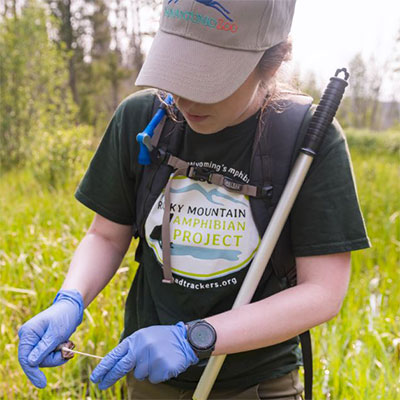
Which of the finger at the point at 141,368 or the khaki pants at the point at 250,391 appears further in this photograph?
the khaki pants at the point at 250,391

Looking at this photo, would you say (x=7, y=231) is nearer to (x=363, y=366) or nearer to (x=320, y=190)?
(x=363, y=366)

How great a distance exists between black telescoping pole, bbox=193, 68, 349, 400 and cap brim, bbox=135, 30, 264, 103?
0.20 meters

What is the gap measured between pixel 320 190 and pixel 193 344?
1.49 feet

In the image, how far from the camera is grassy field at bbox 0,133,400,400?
6.58 feet

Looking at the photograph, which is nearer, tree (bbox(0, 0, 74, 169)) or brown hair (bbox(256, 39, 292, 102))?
brown hair (bbox(256, 39, 292, 102))

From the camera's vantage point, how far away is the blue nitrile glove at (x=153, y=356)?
112 centimetres

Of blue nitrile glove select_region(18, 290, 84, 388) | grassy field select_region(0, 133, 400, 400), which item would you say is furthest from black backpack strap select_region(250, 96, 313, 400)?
grassy field select_region(0, 133, 400, 400)

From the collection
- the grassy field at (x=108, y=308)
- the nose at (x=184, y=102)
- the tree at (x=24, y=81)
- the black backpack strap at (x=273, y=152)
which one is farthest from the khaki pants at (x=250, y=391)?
the tree at (x=24, y=81)

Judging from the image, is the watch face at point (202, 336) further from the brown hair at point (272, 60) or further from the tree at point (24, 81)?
the tree at point (24, 81)

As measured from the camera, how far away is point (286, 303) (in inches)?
45.6

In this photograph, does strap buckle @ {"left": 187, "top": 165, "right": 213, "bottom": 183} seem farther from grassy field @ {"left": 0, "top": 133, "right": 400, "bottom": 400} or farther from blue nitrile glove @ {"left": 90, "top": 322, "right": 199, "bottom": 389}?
grassy field @ {"left": 0, "top": 133, "right": 400, "bottom": 400}

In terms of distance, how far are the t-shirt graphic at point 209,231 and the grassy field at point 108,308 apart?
2.74ft

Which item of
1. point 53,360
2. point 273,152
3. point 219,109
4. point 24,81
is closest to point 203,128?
point 219,109

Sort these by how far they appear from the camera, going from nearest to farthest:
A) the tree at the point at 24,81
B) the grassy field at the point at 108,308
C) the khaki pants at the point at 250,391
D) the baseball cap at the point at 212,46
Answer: the baseball cap at the point at 212,46, the khaki pants at the point at 250,391, the grassy field at the point at 108,308, the tree at the point at 24,81
